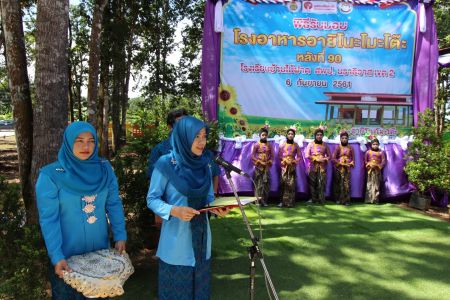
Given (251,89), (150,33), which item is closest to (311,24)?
(251,89)

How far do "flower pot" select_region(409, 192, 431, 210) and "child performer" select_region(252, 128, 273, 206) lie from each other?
2.53 metres

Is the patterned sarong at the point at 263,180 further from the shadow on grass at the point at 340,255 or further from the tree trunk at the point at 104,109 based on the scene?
the tree trunk at the point at 104,109

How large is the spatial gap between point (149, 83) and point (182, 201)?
16.1 m

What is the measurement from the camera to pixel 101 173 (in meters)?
2.13

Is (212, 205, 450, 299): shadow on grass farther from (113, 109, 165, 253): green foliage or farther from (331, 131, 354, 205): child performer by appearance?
(113, 109, 165, 253): green foliage

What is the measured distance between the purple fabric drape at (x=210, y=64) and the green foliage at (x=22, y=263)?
4.46m

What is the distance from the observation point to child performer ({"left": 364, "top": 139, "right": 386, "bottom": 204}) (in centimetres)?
664

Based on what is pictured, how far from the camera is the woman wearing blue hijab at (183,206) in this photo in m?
2.07

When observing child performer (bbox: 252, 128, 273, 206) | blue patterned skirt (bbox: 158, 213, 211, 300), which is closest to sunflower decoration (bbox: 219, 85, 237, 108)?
child performer (bbox: 252, 128, 273, 206)

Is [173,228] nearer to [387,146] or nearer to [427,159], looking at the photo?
[427,159]

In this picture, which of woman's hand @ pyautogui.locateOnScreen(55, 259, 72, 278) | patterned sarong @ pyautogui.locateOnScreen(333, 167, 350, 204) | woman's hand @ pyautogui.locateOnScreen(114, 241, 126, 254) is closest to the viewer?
woman's hand @ pyautogui.locateOnScreen(55, 259, 72, 278)

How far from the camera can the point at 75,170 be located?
199 centimetres

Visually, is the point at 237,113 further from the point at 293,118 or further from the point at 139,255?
the point at 139,255

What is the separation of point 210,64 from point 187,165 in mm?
4784
